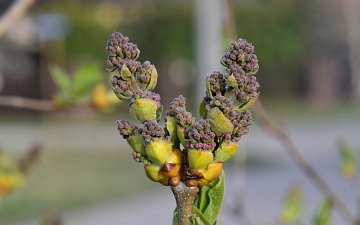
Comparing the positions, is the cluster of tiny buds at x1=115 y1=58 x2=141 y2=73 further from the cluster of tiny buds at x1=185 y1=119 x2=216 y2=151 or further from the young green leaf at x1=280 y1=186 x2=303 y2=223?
the young green leaf at x1=280 y1=186 x2=303 y2=223

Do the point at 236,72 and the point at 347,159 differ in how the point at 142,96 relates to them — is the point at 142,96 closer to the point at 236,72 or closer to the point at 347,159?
the point at 236,72

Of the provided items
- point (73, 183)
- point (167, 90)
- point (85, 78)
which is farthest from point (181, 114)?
point (167, 90)

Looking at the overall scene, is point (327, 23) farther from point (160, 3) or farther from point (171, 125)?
point (171, 125)

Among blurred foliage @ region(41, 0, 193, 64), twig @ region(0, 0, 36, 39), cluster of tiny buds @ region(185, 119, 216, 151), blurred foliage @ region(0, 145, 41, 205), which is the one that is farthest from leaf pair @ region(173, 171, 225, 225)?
blurred foliage @ region(41, 0, 193, 64)

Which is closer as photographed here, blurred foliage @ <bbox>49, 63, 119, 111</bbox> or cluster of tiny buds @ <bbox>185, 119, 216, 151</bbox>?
cluster of tiny buds @ <bbox>185, 119, 216, 151</bbox>

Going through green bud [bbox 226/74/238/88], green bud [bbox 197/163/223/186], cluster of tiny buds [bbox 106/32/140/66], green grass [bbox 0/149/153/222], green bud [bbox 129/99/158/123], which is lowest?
green grass [bbox 0/149/153/222]

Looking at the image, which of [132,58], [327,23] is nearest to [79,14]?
[327,23]

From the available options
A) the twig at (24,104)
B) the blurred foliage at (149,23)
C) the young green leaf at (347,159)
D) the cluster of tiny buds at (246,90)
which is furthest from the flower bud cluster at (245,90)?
the blurred foliage at (149,23)
